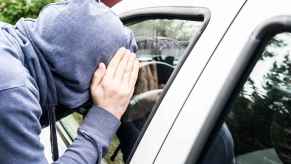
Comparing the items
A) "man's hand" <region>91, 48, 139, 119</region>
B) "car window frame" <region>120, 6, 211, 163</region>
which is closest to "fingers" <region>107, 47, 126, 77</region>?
"man's hand" <region>91, 48, 139, 119</region>

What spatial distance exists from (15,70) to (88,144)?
322 millimetres

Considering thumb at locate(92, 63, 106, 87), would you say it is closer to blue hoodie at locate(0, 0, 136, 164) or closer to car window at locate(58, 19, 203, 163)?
blue hoodie at locate(0, 0, 136, 164)

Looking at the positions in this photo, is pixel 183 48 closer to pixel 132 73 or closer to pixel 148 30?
pixel 132 73

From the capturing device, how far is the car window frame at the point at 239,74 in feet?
4.85

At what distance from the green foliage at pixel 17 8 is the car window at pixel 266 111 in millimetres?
4541

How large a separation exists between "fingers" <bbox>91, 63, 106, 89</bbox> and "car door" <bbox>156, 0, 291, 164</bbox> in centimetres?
26

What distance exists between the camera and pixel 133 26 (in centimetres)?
221

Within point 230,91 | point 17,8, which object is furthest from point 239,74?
point 17,8

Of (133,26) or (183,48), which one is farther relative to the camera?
(133,26)

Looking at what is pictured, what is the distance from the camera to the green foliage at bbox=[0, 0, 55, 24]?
576 cm

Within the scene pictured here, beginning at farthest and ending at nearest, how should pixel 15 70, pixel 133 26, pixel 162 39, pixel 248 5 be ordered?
pixel 133 26
pixel 162 39
pixel 248 5
pixel 15 70

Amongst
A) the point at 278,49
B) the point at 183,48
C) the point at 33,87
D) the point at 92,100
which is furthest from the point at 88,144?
the point at 278,49

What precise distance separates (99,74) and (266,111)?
48cm

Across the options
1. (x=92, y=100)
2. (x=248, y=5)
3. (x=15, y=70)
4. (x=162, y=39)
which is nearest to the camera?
(x=15, y=70)
